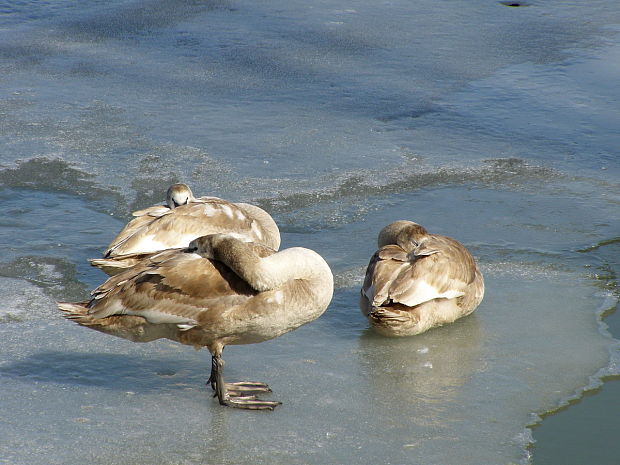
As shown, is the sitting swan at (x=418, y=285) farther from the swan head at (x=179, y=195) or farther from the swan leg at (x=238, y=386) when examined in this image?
the swan head at (x=179, y=195)

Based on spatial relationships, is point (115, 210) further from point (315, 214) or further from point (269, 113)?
point (269, 113)

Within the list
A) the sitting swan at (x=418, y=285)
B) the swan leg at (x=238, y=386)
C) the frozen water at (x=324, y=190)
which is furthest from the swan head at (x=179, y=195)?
the swan leg at (x=238, y=386)

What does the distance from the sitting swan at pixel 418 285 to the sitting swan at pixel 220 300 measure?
806mm

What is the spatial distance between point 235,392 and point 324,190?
3404 millimetres

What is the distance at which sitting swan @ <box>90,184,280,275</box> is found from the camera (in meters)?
6.30

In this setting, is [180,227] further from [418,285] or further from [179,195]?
[418,285]

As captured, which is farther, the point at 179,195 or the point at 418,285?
the point at 179,195

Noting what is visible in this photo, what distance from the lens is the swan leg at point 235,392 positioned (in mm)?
4812

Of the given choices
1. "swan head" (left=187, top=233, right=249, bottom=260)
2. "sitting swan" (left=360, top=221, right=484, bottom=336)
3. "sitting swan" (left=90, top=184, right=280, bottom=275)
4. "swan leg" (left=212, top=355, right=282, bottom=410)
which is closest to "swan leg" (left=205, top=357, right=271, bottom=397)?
"swan leg" (left=212, top=355, right=282, bottom=410)

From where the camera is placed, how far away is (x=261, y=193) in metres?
8.04

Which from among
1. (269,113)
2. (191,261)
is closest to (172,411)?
(191,261)

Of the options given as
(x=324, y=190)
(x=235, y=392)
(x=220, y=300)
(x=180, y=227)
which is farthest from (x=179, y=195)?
(x=235, y=392)

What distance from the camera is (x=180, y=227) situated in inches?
258

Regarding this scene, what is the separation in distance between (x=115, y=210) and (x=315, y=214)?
1703 mm
